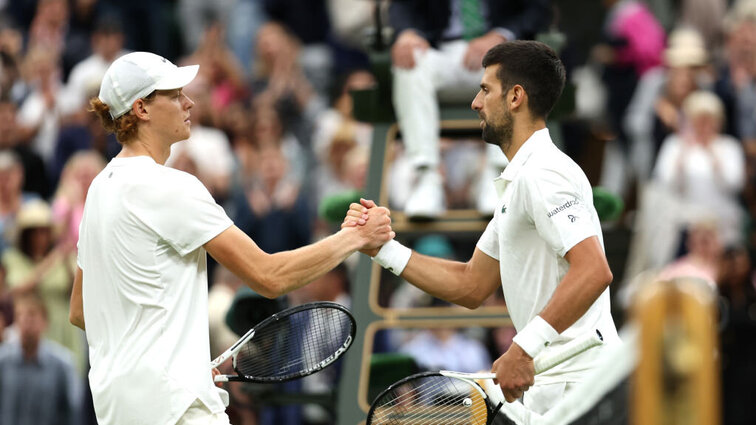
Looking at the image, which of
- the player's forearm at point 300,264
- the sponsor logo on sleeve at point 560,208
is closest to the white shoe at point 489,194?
the player's forearm at point 300,264

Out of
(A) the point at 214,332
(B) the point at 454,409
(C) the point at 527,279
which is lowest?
(A) the point at 214,332

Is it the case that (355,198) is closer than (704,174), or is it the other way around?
(355,198)

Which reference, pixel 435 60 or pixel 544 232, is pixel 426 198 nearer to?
pixel 435 60

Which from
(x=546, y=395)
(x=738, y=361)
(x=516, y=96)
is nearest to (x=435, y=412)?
(x=546, y=395)

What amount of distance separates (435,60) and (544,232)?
375 centimetres

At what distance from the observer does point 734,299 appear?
9141 millimetres

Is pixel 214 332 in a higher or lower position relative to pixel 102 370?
lower

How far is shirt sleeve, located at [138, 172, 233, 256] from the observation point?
4398 millimetres

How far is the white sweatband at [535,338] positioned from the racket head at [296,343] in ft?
2.83

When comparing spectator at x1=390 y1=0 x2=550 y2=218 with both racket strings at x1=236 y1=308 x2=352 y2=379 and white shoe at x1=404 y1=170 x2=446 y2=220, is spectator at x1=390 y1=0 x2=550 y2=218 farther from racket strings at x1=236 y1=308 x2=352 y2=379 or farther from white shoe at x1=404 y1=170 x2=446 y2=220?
racket strings at x1=236 y1=308 x2=352 y2=379

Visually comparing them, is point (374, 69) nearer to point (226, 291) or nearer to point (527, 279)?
point (226, 291)

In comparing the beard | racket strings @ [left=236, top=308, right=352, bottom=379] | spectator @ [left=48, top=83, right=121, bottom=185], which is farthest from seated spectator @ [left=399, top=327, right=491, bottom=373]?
the beard

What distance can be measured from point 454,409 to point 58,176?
6791mm

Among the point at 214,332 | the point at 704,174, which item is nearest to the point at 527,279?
the point at 214,332
